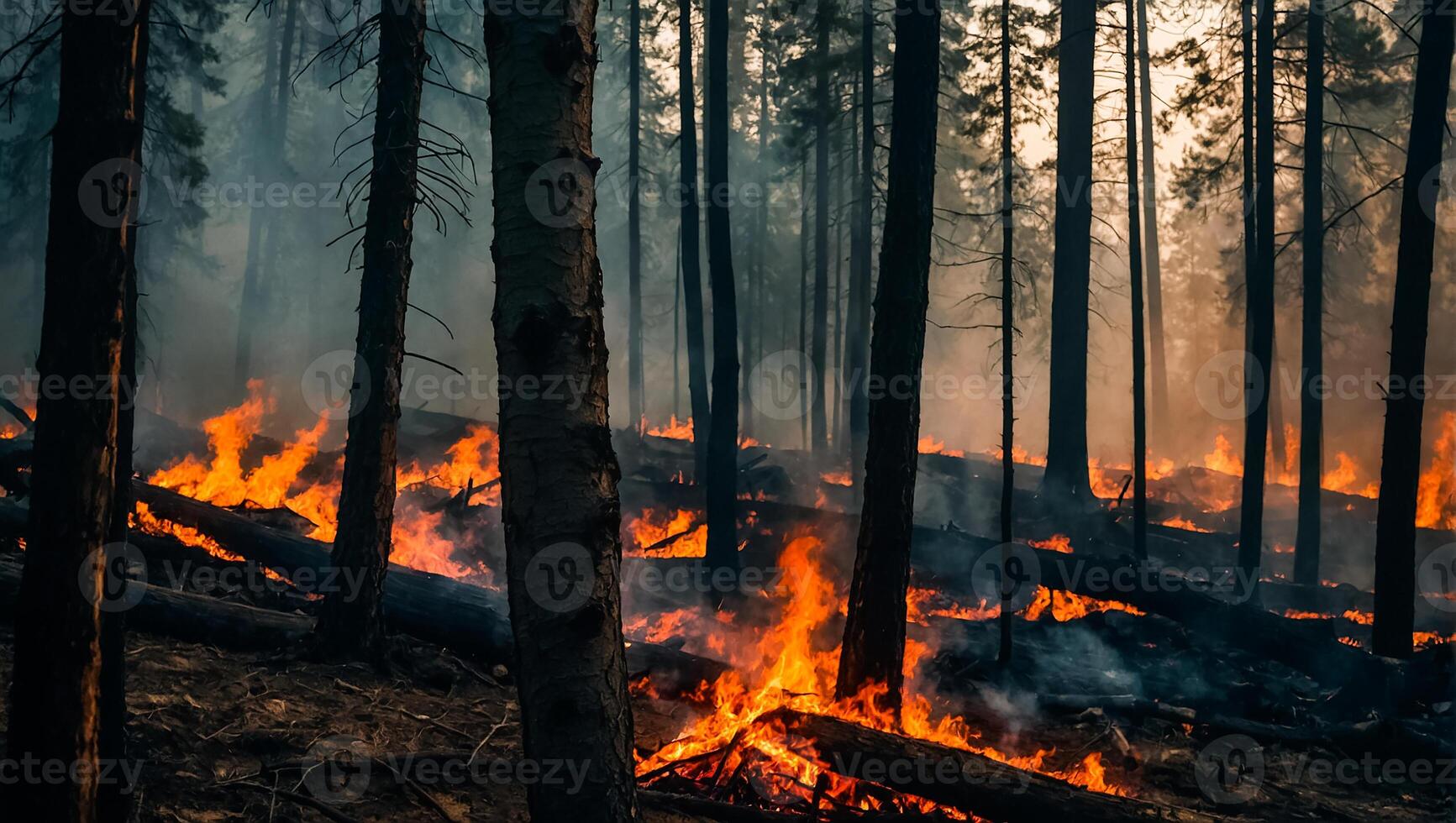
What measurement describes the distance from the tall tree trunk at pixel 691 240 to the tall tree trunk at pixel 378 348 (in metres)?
8.67

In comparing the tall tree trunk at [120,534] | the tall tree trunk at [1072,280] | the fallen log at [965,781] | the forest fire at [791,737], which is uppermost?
the tall tree trunk at [1072,280]

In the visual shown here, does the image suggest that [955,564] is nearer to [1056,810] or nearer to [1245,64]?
[1056,810]

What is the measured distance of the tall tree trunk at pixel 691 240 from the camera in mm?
15797

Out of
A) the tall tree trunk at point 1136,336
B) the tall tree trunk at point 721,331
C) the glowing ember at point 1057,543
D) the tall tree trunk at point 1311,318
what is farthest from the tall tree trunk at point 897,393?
the tall tree trunk at point 1311,318

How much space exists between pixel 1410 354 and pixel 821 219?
1630 cm

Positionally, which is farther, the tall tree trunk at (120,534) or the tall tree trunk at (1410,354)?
the tall tree trunk at (1410,354)

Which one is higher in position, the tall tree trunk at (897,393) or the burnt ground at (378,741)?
the tall tree trunk at (897,393)

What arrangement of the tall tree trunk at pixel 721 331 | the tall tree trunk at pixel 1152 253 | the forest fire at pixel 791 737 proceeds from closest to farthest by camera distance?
the forest fire at pixel 791 737
the tall tree trunk at pixel 721 331
the tall tree trunk at pixel 1152 253

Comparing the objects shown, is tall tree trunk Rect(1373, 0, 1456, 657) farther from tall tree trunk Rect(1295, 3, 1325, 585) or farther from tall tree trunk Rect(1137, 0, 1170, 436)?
tall tree trunk Rect(1137, 0, 1170, 436)

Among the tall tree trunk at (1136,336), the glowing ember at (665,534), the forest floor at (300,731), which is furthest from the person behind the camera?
the glowing ember at (665,534)

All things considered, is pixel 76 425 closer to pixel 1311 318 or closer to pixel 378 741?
pixel 378 741

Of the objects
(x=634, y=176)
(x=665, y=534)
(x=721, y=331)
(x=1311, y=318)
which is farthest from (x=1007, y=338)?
(x=634, y=176)

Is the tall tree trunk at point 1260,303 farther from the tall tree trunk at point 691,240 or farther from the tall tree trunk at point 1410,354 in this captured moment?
the tall tree trunk at point 691,240

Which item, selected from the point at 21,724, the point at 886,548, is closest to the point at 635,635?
the point at 886,548
